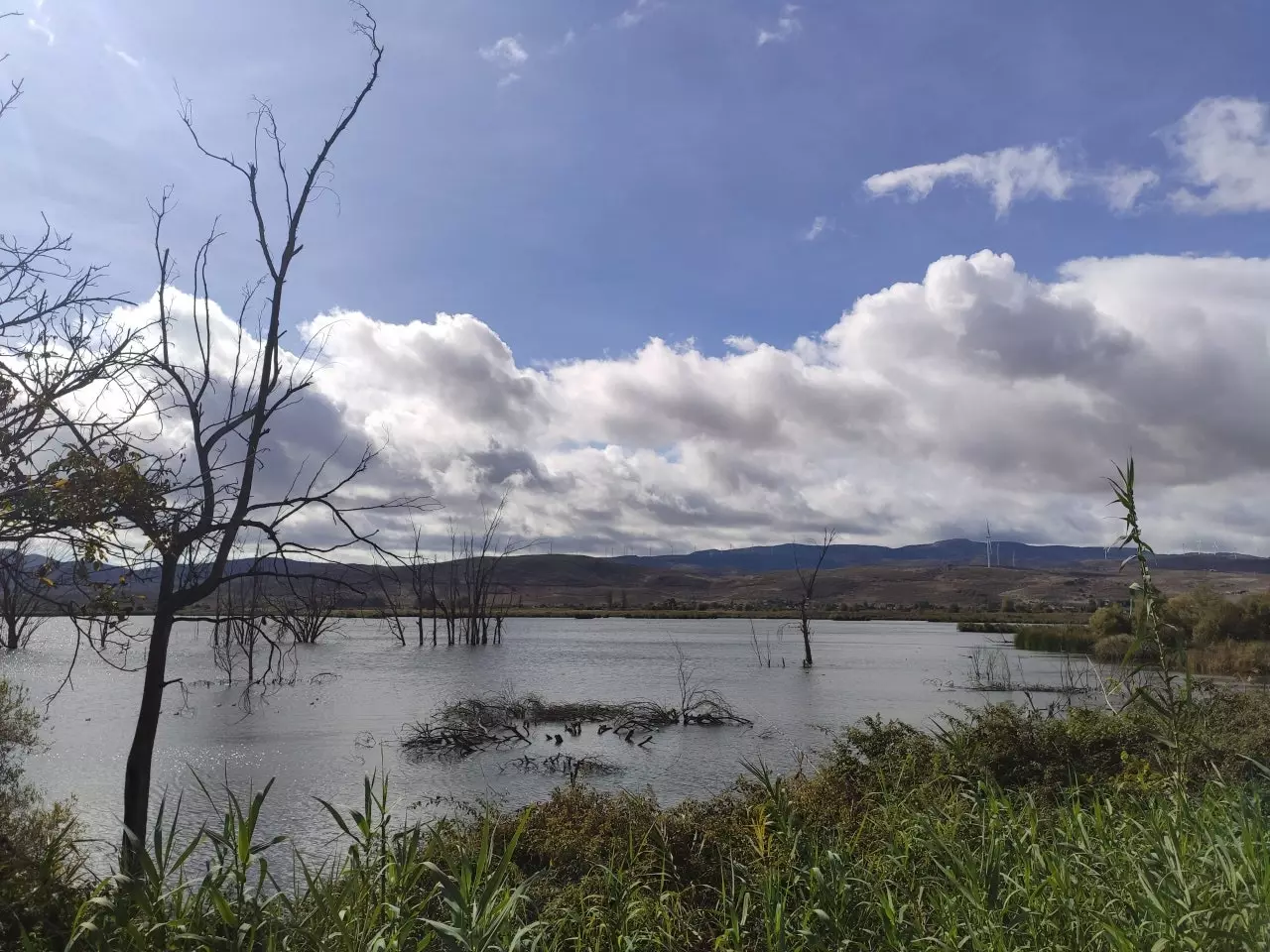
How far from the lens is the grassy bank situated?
4238 mm

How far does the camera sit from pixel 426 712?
28594 millimetres

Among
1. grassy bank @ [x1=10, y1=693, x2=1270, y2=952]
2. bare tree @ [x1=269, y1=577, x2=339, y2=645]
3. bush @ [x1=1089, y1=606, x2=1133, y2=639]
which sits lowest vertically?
bush @ [x1=1089, y1=606, x2=1133, y2=639]

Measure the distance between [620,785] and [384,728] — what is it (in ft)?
33.8

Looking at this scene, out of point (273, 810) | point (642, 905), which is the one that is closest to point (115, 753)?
point (273, 810)

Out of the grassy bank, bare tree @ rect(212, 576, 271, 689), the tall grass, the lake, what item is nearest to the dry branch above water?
the lake

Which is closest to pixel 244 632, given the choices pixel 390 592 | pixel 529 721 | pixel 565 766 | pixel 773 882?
pixel 390 592

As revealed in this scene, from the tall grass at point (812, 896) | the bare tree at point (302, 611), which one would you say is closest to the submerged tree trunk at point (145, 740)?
the bare tree at point (302, 611)

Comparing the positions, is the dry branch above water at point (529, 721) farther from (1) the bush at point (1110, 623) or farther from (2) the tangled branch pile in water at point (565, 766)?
(1) the bush at point (1110, 623)

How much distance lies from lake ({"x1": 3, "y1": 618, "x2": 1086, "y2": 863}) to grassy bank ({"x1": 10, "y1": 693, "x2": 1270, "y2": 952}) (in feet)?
14.5

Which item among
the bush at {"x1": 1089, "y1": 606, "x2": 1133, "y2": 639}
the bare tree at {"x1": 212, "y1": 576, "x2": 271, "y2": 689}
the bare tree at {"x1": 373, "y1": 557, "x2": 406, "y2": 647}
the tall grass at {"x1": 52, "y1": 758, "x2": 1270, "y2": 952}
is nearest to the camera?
the tall grass at {"x1": 52, "y1": 758, "x2": 1270, "y2": 952}

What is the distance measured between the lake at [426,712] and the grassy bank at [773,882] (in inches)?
174

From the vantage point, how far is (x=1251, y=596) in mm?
46062

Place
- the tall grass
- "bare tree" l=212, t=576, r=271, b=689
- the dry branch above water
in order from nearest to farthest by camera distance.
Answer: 1. the tall grass
2. "bare tree" l=212, t=576, r=271, b=689
3. the dry branch above water

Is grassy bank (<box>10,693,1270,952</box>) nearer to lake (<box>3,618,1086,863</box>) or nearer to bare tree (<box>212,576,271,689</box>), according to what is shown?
bare tree (<box>212,576,271,689</box>)
